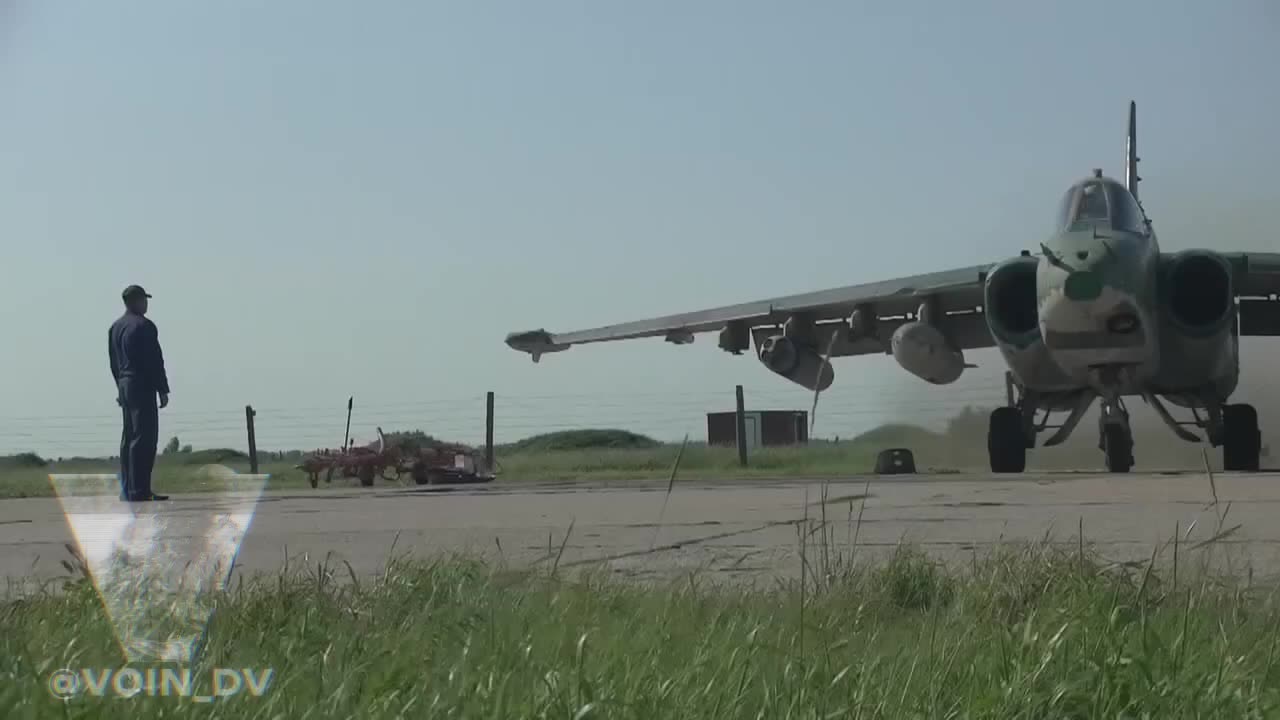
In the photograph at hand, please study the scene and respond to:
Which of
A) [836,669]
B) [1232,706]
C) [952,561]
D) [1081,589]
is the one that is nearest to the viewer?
[1232,706]

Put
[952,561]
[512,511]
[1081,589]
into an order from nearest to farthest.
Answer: [1081,589] → [952,561] → [512,511]

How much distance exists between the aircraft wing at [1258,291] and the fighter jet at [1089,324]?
0.02 m

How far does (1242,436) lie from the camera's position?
50.2 feet

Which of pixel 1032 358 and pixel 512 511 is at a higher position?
pixel 1032 358

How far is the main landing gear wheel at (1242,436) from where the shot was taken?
50.3 ft

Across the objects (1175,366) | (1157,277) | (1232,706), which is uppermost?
(1157,277)

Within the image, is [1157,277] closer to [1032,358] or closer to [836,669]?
[1032,358]

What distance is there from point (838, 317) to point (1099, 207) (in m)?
6.09

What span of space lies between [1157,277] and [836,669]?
1263 cm

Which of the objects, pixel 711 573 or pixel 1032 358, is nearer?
pixel 711 573

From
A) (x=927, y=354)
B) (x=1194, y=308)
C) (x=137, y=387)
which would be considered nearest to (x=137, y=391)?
(x=137, y=387)

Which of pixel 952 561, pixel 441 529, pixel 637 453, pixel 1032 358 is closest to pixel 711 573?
pixel 952 561

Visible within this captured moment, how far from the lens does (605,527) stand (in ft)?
19.4

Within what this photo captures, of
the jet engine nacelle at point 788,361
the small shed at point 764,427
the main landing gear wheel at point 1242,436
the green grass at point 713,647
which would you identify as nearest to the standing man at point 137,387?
the green grass at point 713,647
